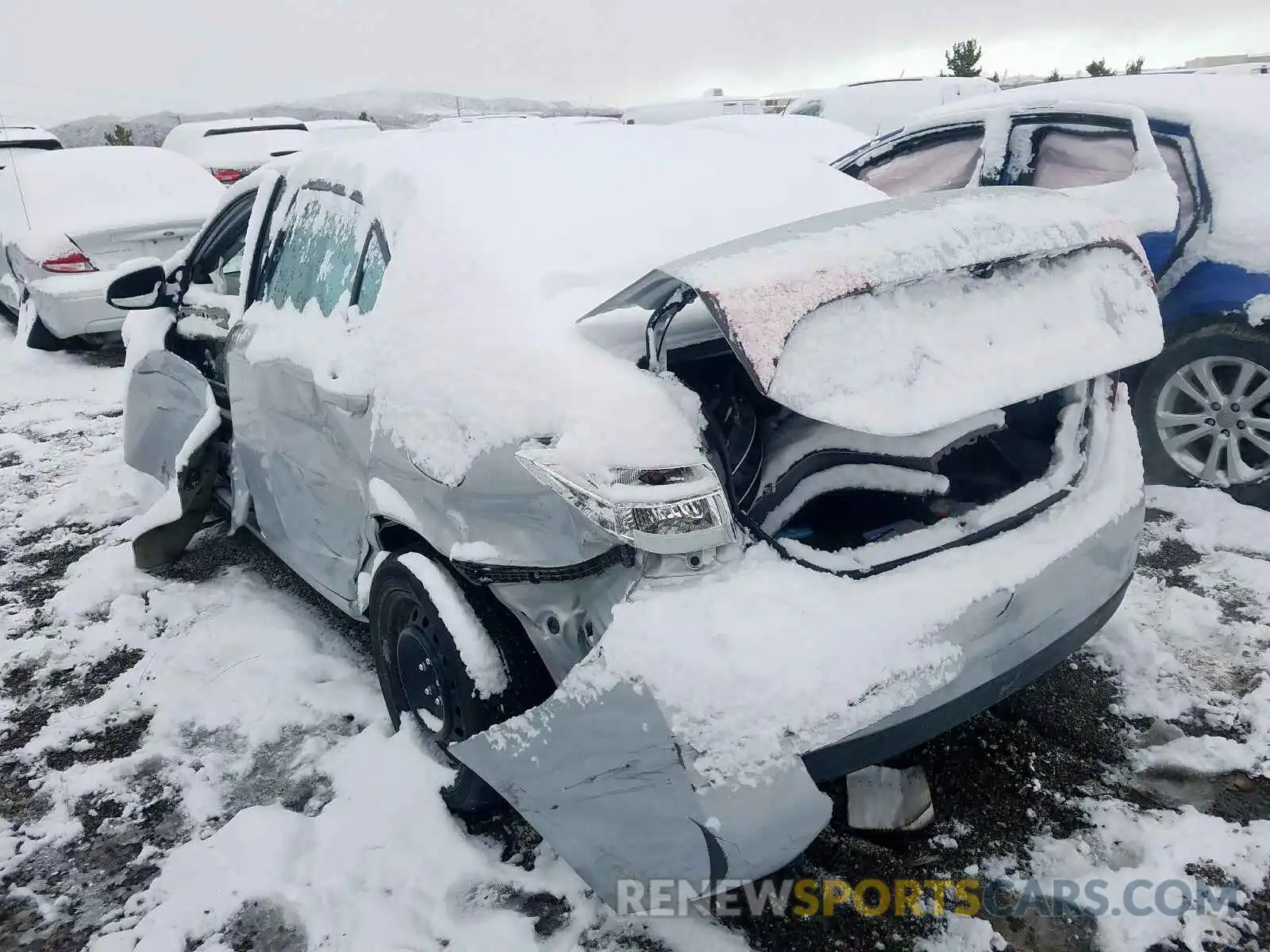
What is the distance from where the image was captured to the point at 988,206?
A: 213 centimetres

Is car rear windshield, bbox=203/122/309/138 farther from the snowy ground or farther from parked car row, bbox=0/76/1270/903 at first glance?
parked car row, bbox=0/76/1270/903

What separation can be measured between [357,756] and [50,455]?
425 cm

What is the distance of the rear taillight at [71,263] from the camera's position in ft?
24.5

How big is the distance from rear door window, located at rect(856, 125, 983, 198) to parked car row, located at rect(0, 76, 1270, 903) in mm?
2276

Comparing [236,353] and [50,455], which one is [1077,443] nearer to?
[236,353]

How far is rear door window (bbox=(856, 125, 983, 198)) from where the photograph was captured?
5.00 m

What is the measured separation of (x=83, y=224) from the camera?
25.1ft

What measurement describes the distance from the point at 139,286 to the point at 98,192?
527 centimetres

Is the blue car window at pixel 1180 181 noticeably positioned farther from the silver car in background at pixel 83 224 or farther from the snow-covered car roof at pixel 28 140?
the snow-covered car roof at pixel 28 140

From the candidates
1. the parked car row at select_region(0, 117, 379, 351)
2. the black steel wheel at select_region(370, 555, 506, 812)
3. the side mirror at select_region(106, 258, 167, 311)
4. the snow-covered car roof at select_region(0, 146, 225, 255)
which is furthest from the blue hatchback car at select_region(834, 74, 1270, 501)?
the snow-covered car roof at select_region(0, 146, 225, 255)

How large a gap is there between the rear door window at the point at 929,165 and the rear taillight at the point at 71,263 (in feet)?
19.8

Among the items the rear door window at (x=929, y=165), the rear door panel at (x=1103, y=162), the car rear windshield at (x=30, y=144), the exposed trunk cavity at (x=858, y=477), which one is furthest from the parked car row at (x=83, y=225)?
the exposed trunk cavity at (x=858, y=477)

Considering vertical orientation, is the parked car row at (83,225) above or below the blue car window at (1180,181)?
below

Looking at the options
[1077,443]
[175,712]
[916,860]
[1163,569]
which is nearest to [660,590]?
[916,860]
